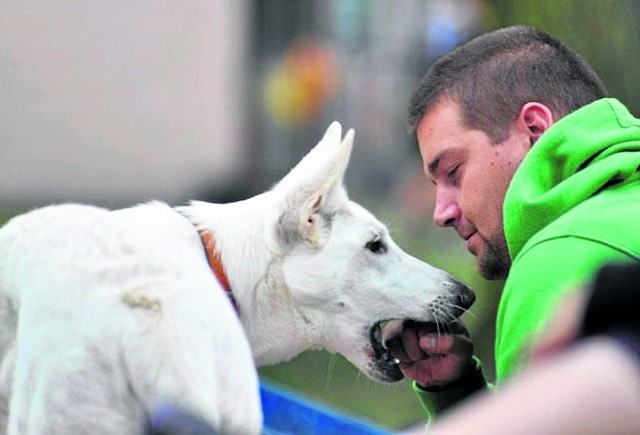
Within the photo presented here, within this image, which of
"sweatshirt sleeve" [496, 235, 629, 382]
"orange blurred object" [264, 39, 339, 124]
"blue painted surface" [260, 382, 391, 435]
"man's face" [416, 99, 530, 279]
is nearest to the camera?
"sweatshirt sleeve" [496, 235, 629, 382]

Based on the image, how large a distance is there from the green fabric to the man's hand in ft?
1.93

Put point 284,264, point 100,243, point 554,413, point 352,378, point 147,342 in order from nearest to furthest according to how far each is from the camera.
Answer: point 554,413, point 147,342, point 100,243, point 284,264, point 352,378

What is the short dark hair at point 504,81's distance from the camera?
3.30m

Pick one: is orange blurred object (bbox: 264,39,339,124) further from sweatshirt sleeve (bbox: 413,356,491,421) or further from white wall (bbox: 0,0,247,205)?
sweatshirt sleeve (bbox: 413,356,491,421)

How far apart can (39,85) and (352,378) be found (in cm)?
624

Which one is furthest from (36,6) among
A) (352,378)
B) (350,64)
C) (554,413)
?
(554,413)

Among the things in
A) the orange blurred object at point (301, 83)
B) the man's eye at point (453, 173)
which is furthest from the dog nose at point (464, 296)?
the orange blurred object at point (301, 83)

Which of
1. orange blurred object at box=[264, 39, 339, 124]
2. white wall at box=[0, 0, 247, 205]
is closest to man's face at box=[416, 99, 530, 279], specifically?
white wall at box=[0, 0, 247, 205]

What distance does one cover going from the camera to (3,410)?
9.06 ft

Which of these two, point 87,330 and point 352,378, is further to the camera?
point 352,378

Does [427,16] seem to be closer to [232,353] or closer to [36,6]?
[36,6]

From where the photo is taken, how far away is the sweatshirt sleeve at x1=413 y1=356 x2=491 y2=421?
3447 mm

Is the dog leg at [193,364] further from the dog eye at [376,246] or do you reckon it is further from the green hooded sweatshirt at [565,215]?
the dog eye at [376,246]

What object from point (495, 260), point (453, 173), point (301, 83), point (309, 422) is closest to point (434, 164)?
point (453, 173)
